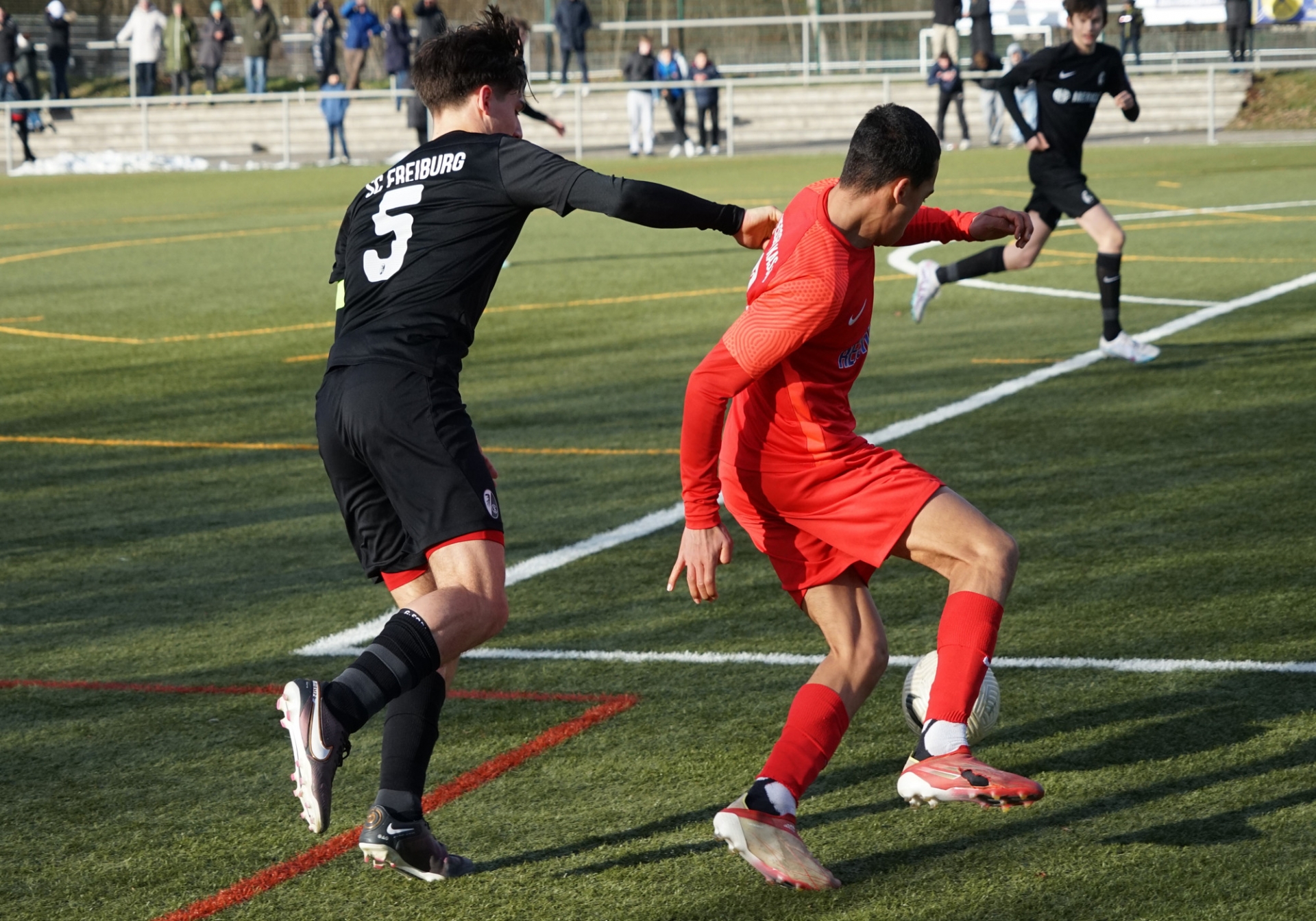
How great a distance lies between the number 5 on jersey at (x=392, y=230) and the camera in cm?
411

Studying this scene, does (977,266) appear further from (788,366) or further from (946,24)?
(946,24)

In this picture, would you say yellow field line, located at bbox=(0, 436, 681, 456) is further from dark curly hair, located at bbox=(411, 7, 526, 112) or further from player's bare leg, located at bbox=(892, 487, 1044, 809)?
player's bare leg, located at bbox=(892, 487, 1044, 809)

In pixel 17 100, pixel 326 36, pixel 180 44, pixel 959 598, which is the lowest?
pixel 959 598

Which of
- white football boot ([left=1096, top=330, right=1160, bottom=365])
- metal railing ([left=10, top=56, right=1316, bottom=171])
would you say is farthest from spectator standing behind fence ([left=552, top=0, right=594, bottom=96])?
white football boot ([left=1096, top=330, right=1160, bottom=365])

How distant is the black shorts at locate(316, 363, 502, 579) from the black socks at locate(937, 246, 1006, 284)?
7.34 m

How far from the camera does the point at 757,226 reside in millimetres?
4188

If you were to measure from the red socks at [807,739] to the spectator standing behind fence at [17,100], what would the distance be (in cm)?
3208

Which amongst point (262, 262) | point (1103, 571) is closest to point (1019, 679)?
point (1103, 571)

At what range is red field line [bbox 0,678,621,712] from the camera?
514 cm

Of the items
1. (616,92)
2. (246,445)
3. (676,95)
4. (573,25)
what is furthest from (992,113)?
(246,445)

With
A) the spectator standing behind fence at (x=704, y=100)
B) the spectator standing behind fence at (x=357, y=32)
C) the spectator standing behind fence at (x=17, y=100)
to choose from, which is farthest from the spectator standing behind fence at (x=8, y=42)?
the spectator standing behind fence at (x=704, y=100)

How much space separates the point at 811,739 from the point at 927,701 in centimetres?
59

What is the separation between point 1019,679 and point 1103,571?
1.28 metres

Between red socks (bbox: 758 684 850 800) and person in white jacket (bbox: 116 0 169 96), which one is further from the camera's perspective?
person in white jacket (bbox: 116 0 169 96)
